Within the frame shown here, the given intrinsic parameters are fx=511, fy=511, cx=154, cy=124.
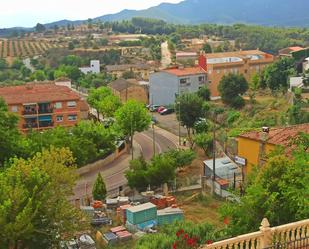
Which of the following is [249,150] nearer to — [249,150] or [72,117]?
[249,150]

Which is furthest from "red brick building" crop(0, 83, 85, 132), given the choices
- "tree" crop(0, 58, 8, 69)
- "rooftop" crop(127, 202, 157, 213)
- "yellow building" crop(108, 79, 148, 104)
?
"tree" crop(0, 58, 8, 69)

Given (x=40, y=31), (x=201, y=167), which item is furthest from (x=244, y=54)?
(x=40, y=31)

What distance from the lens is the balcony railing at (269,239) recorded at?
1023cm

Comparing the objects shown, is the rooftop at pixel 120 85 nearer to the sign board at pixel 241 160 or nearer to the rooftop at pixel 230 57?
the rooftop at pixel 230 57

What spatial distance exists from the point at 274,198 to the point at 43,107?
35.0m

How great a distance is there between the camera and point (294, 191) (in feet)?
41.3

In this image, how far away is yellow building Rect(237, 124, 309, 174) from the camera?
24.2 metres

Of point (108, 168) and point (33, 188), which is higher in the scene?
point (33, 188)

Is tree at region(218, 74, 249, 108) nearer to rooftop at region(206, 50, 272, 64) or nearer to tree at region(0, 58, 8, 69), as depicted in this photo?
rooftop at region(206, 50, 272, 64)

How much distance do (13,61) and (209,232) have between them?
100 m

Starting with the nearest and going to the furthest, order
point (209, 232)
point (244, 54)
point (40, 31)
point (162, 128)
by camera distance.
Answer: point (209, 232) → point (162, 128) → point (244, 54) → point (40, 31)

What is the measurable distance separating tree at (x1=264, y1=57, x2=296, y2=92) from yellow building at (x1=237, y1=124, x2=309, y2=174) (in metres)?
24.5

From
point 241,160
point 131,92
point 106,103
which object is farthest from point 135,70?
point 241,160

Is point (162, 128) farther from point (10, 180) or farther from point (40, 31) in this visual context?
point (40, 31)
